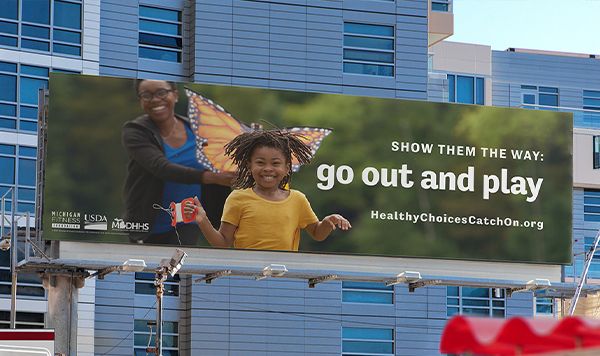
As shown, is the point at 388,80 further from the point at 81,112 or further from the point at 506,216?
the point at 81,112

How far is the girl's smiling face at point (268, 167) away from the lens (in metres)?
23.7

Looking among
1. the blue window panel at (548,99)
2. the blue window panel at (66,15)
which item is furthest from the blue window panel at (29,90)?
the blue window panel at (548,99)

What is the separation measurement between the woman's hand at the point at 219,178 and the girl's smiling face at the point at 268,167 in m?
0.54

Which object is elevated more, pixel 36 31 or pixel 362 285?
pixel 36 31

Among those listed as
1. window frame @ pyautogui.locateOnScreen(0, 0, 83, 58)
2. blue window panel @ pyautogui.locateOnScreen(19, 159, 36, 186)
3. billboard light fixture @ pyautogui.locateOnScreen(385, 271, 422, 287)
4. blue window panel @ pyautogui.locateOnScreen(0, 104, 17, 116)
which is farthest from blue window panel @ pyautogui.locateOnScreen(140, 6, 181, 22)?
billboard light fixture @ pyautogui.locateOnScreen(385, 271, 422, 287)

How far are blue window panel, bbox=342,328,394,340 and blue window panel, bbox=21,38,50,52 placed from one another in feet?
49.0

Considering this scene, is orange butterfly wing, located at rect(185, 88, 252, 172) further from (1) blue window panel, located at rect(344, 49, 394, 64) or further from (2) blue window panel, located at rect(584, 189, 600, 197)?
(2) blue window panel, located at rect(584, 189, 600, 197)

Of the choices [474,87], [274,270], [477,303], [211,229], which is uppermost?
[474,87]

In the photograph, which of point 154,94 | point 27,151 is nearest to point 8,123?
point 27,151

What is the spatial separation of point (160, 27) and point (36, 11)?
190 inches

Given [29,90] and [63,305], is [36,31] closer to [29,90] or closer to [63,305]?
[29,90]

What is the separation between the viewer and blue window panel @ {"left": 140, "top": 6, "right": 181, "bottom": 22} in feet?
116

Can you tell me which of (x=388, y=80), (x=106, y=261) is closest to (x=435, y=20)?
(x=388, y=80)

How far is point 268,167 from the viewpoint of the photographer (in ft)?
78.1
